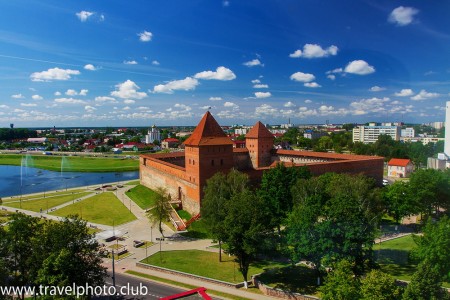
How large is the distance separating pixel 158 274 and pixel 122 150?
13951 cm

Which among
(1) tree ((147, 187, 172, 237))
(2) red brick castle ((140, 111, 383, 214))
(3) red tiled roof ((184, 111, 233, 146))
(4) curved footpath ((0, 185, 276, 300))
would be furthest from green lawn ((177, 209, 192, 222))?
(3) red tiled roof ((184, 111, 233, 146))

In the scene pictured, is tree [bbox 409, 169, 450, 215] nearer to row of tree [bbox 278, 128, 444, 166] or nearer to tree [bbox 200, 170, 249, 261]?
row of tree [bbox 278, 128, 444, 166]

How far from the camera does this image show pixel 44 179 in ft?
270

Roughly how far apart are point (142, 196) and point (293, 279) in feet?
121

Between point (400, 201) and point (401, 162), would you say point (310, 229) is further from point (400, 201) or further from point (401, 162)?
point (401, 162)

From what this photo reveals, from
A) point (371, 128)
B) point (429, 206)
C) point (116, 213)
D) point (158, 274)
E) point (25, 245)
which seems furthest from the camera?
point (371, 128)

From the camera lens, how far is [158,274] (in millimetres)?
25219

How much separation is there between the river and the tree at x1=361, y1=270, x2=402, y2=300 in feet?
213

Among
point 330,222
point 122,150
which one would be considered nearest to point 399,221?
point 330,222

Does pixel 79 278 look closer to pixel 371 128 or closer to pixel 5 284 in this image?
pixel 5 284

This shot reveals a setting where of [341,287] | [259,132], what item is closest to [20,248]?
[341,287]

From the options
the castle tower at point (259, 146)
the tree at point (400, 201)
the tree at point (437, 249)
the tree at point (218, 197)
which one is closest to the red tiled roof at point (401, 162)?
the castle tower at point (259, 146)

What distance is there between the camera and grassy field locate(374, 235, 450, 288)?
22.7m

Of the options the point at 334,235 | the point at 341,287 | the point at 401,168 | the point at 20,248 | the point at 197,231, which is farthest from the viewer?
the point at 401,168
